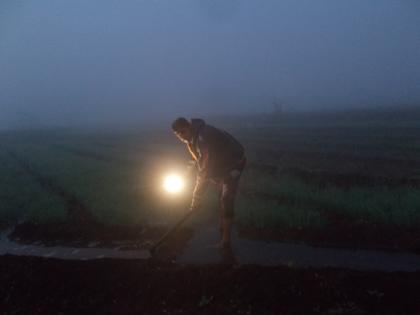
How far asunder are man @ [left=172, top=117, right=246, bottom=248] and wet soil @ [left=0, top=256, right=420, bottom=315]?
989mm

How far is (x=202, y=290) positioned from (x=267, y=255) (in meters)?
1.50

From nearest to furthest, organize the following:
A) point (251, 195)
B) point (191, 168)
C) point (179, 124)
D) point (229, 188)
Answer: point (179, 124) < point (229, 188) < point (191, 168) < point (251, 195)

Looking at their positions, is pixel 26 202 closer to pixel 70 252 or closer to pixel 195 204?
pixel 70 252

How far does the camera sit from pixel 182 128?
15.9ft

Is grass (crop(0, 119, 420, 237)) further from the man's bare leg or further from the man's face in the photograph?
the man's face

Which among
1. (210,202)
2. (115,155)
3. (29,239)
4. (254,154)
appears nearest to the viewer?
(29,239)

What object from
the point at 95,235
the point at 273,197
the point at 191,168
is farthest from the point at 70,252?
the point at 273,197

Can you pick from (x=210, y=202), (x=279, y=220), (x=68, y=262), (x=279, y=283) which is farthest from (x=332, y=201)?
(x=68, y=262)

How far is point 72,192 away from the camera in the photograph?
33.7 feet

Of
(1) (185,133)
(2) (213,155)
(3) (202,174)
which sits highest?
(1) (185,133)

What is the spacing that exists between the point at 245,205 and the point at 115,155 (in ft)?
42.3

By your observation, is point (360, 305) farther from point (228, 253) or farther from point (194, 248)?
point (194, 248)

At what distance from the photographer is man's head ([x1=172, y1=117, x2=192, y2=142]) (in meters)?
4.83

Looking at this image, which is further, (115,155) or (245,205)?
(115,155)
